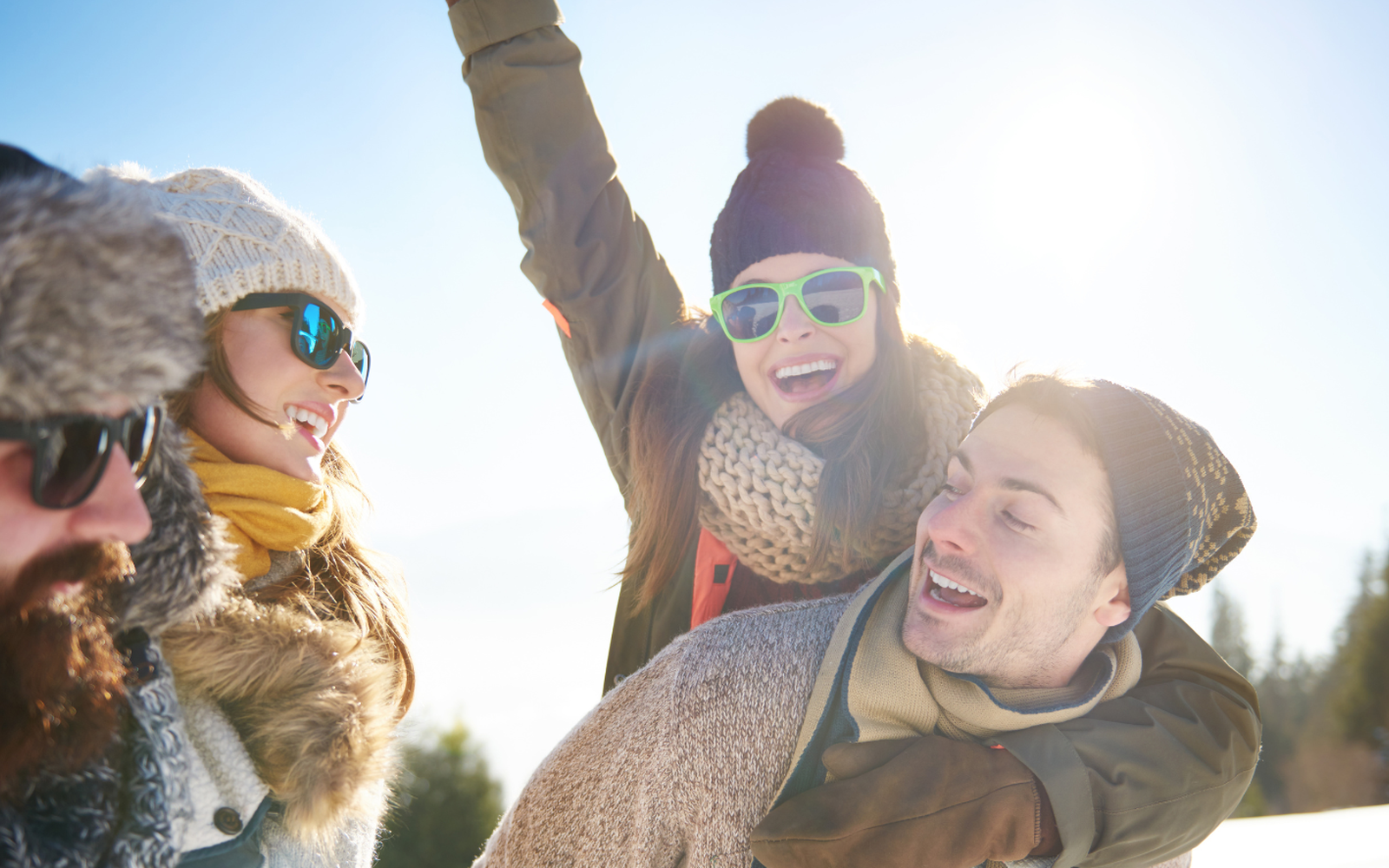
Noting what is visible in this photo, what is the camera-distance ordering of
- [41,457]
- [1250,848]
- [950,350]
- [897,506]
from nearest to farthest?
1. [41,457]
2. [897,506]
3. [950,350]
4. [1250,848]

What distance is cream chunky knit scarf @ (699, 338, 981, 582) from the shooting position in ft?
7.49

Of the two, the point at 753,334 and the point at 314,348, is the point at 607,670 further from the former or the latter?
the point at 314,348

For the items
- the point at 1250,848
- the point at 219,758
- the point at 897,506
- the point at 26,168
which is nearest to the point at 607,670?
the point at 897,506

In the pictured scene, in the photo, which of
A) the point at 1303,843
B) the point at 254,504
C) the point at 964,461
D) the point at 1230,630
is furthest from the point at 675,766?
the point at 1230,630

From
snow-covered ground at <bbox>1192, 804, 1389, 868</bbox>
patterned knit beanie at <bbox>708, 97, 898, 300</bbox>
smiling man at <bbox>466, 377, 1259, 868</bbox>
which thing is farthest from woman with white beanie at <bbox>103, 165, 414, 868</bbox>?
snow-covered ground at <bbox>1192, 804, 1389, 868</bbox>

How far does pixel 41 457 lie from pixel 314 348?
990 mm

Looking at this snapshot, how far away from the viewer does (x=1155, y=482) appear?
→ 1.82 meters

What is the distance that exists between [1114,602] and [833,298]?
1105mm

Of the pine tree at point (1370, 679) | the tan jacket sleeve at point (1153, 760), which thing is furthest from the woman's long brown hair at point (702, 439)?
the pine tree at point (1370, 679)

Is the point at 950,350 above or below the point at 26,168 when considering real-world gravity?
below

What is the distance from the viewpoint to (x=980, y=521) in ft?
6.07

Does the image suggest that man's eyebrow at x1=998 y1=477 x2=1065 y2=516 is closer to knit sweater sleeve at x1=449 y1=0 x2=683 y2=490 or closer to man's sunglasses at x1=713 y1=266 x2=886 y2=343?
man's sunglasses at x1=713 y1=266 x2=886 y2=343

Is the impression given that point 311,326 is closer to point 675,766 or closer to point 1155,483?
point 675,766

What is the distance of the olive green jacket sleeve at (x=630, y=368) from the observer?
176 centimetres
